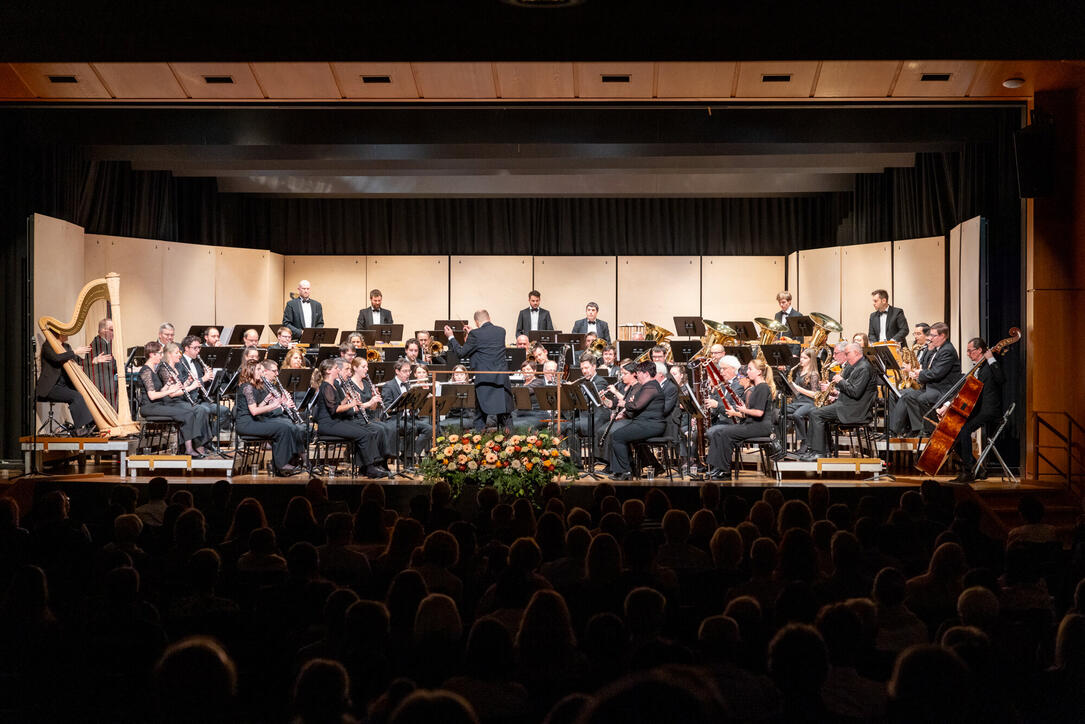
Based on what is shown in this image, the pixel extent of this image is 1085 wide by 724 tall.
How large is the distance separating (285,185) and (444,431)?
6.02m

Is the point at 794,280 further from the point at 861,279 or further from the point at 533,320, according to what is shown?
the point at 533,320

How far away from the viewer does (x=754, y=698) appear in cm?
265

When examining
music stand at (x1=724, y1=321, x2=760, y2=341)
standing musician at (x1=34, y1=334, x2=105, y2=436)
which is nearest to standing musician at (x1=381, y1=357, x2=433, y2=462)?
standing musician at (x1=34, y1=334, x2=105, y2=436)

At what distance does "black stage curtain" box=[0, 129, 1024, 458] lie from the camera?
9.46 m

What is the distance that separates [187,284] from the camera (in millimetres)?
13656

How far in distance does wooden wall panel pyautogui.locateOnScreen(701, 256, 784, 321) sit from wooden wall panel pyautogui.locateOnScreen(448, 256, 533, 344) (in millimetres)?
2476

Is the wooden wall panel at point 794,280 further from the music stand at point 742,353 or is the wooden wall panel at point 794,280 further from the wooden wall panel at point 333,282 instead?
the wooden wall panel at point 333,282

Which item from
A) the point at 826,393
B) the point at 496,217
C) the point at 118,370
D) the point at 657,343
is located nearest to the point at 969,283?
the point at 826,393

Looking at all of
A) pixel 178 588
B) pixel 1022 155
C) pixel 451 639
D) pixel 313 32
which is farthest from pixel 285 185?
pixel 451 639

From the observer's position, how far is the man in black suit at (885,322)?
11.1 metres

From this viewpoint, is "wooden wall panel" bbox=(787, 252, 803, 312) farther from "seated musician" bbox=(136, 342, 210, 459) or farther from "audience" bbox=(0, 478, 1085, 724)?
"audience" bbox=(0, 478, 1085, 724)

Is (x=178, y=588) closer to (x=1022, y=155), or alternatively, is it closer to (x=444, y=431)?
(x=444, y=431)

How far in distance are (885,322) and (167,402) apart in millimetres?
7836

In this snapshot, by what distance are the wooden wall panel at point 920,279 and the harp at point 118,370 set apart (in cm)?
898
